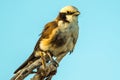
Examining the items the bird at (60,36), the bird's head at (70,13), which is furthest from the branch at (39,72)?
the bird's head at (70,13)

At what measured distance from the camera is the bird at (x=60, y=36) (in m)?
5.89

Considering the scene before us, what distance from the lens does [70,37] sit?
598 cm

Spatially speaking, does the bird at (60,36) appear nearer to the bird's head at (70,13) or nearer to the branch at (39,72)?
the bird's head at (70,13)

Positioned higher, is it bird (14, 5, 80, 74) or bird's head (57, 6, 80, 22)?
bird's head (57, 6, 80, 22)

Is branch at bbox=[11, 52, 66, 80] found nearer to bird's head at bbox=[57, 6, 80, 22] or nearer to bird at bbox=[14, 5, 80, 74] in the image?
bird at bbox=[14, 5, 80, 74]

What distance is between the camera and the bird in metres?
5.89

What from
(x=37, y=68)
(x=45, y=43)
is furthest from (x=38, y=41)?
(x=37, y=68)

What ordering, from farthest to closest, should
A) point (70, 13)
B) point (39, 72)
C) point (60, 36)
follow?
point (70, 13) < point (60, 36) < point (39, 72)

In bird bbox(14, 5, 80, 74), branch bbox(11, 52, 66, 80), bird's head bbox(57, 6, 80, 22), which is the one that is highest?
bird's head bbox(57, 6, 80, 22)

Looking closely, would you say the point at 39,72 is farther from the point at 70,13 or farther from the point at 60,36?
the point at 70,13

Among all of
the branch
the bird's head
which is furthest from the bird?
the branch

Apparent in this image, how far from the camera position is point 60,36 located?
5.82m

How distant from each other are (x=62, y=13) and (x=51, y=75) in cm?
196

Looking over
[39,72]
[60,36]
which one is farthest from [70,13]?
[39,72]
